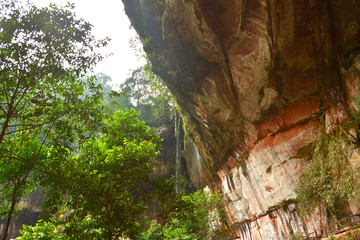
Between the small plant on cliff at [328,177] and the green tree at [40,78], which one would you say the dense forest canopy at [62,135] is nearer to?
the green tree at [40,78]

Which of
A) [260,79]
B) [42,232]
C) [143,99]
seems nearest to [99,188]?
[42,232]

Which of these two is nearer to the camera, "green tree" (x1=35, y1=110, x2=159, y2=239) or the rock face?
"green tree" (x1=35, y1=110, x2=159, y2=239)

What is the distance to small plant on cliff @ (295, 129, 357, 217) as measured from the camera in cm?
564

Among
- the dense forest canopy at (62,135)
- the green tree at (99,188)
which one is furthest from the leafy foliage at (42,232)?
the green tree at (99,188)

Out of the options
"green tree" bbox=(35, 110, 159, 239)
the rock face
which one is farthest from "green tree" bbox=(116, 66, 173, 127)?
"green tree" bbox=(35, 110, 159, 239)

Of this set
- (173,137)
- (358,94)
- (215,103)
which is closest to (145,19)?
(215,103)

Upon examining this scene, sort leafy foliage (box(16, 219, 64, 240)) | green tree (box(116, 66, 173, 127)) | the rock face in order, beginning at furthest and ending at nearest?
1. green tree (box(116, 66, 173, 127))
2. the rock face
3. leafy foliage (box(16, 219, 64, 240))

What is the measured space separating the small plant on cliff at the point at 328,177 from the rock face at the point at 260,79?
0.42 m

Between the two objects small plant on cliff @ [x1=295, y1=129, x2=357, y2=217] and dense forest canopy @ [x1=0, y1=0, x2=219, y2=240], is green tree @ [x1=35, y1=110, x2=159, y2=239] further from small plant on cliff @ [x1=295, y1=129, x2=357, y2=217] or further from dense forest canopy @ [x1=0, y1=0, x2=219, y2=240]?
small plant on cliff @ [x1=295, y1=129, x2=357, y2=217]

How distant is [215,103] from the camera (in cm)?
888

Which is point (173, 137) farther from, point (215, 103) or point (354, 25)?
point (354, 25)

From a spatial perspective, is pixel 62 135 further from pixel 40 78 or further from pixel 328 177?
pixel 328 177

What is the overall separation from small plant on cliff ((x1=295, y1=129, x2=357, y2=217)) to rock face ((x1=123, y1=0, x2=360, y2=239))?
1.39 ft

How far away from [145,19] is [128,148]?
229 inches
